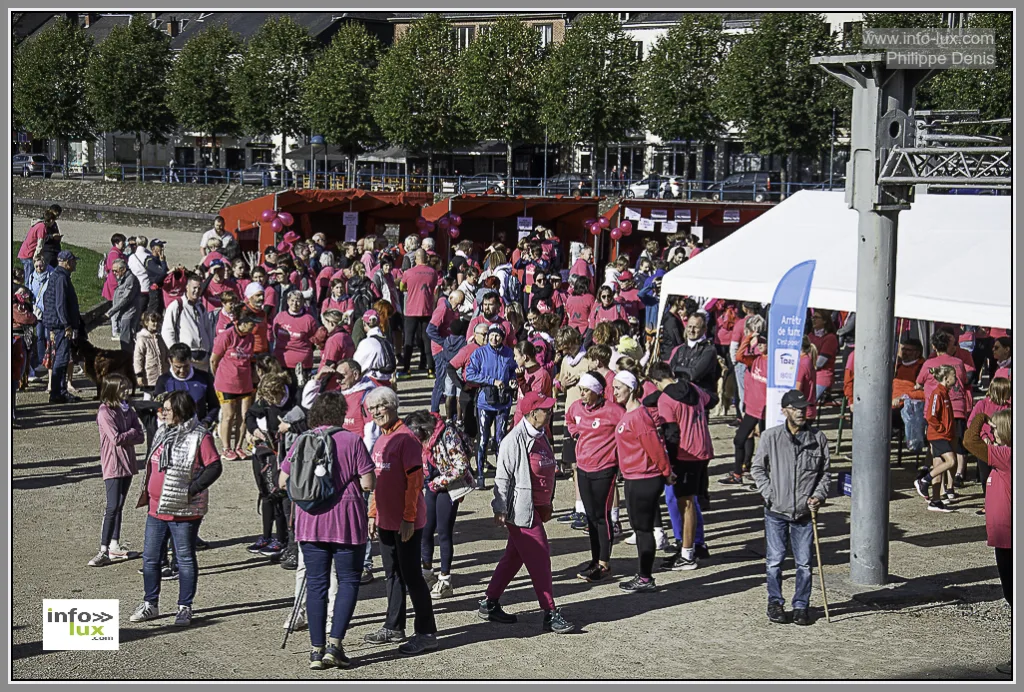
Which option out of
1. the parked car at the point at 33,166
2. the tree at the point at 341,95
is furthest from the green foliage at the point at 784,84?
the parked car at the point at 33,166

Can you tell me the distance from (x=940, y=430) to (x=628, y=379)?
4120mm

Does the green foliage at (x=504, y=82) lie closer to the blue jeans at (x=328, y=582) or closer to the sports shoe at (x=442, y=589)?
the sports shoe at (x=442, y=589)

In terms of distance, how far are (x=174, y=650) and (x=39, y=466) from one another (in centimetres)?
524

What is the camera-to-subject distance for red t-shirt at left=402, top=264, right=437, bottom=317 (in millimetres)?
16766

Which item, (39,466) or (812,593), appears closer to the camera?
(812,593)

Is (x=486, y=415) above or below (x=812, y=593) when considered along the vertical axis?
above

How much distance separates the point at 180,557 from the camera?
7.86 metres

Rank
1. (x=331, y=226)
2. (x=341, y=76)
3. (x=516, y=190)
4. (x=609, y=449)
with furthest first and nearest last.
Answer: (x=341, y=76) < (x=516, y=190) < (x=331, y=226) < (x=609, y=449)

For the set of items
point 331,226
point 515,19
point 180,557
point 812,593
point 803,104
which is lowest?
point 812,593

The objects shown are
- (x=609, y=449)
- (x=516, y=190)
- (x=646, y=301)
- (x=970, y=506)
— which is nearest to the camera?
(x=609, y=449)

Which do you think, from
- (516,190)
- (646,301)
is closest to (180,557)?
(646,301)

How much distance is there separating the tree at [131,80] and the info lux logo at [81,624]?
154ft

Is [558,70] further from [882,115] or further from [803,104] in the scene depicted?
[882,115]

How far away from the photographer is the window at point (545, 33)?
4972 cm
